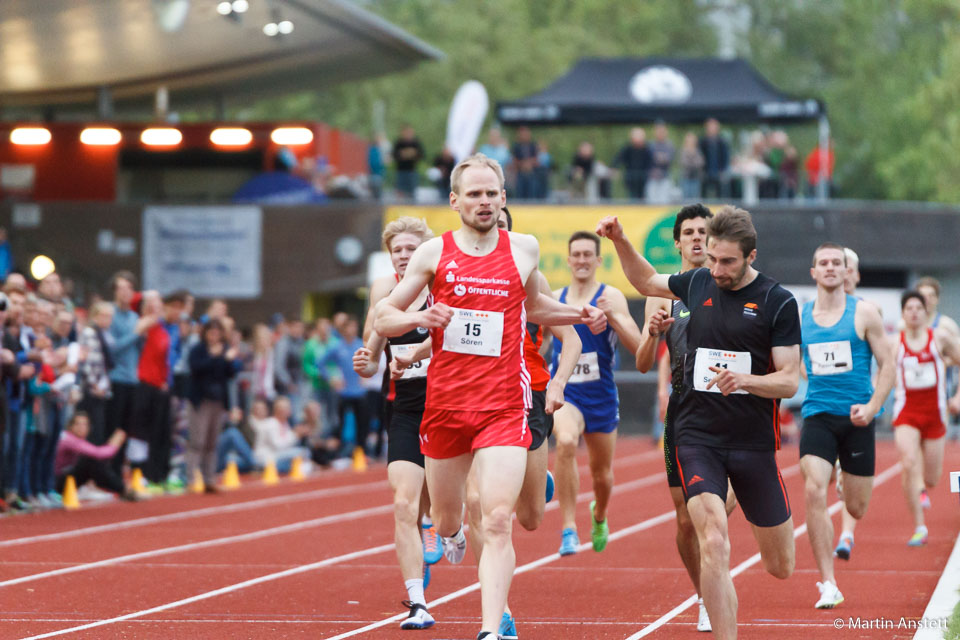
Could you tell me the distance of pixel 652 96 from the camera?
32.8 m

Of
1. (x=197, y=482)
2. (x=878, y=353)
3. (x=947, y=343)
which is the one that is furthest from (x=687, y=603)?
(x=197, y=482)

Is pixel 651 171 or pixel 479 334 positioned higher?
pixel 651 171

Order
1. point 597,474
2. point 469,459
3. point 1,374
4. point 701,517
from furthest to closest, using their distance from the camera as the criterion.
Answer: point 1,374 < point 597,474 < point 469,459 < point 701,517

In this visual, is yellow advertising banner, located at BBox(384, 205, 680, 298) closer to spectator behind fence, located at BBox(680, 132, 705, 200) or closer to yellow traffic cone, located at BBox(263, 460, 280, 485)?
spectator behind fence, located at BBox(680, 132, 705, 200)

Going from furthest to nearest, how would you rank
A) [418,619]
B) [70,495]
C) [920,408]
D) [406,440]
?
1. [70,495]
2. [920,408]
3. [406,440]
4. [418,619]

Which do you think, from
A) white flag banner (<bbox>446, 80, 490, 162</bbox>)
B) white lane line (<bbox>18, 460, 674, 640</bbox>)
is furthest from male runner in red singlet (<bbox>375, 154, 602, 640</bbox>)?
white flag banner (<bbox>446, 80, 490, 162</bbox>)

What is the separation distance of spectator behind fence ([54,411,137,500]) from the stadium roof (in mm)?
9289

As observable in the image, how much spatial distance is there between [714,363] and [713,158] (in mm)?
23794

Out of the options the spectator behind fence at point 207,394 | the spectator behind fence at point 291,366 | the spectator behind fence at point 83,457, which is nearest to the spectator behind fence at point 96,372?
the spectator behind fence at point 83,457

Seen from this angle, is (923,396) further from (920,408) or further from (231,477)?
(231,477)

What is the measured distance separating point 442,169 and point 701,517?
23429 mm

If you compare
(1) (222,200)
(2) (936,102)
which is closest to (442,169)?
(1) (222,200)

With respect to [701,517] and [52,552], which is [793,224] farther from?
[701,517]

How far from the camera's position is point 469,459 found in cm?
786
